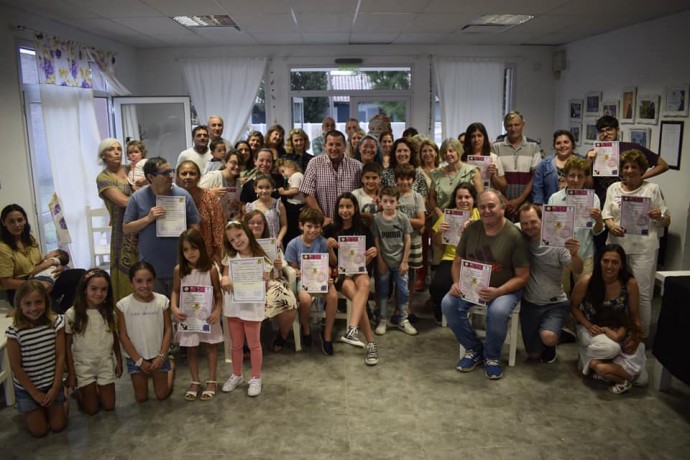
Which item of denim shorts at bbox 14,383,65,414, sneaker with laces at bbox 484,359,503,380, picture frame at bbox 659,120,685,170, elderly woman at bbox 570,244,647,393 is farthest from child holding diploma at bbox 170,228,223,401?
picture frame at bbox 659,120,685,170

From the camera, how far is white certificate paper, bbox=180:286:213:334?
304 cm

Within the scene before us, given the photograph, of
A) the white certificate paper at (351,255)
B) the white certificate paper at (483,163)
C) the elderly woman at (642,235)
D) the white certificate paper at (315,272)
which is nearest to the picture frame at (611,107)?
the white certificate paper at (483,163)

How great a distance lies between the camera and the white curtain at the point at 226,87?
779 cm

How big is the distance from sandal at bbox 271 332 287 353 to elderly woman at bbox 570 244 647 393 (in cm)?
196

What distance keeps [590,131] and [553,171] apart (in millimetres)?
3432

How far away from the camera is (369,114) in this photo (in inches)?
325

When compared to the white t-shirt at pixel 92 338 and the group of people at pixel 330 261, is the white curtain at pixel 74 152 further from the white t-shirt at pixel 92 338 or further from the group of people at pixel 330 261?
the white t-shirt at pixel 92 338

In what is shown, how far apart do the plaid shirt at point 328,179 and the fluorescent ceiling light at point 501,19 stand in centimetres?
273

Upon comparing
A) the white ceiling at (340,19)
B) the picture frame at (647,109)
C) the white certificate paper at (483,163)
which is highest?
the white ceiling at (340,19)

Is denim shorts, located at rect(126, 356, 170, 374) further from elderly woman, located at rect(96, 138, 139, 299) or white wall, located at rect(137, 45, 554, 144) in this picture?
white wall, located at rect(137, 45, 554, 144)

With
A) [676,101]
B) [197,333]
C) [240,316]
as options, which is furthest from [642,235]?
[197,333]

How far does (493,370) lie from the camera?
3.34m

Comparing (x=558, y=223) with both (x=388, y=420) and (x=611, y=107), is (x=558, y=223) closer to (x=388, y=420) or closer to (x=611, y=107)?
(x=388, y=420)

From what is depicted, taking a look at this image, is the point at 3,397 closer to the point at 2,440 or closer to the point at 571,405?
the point at 2,440
